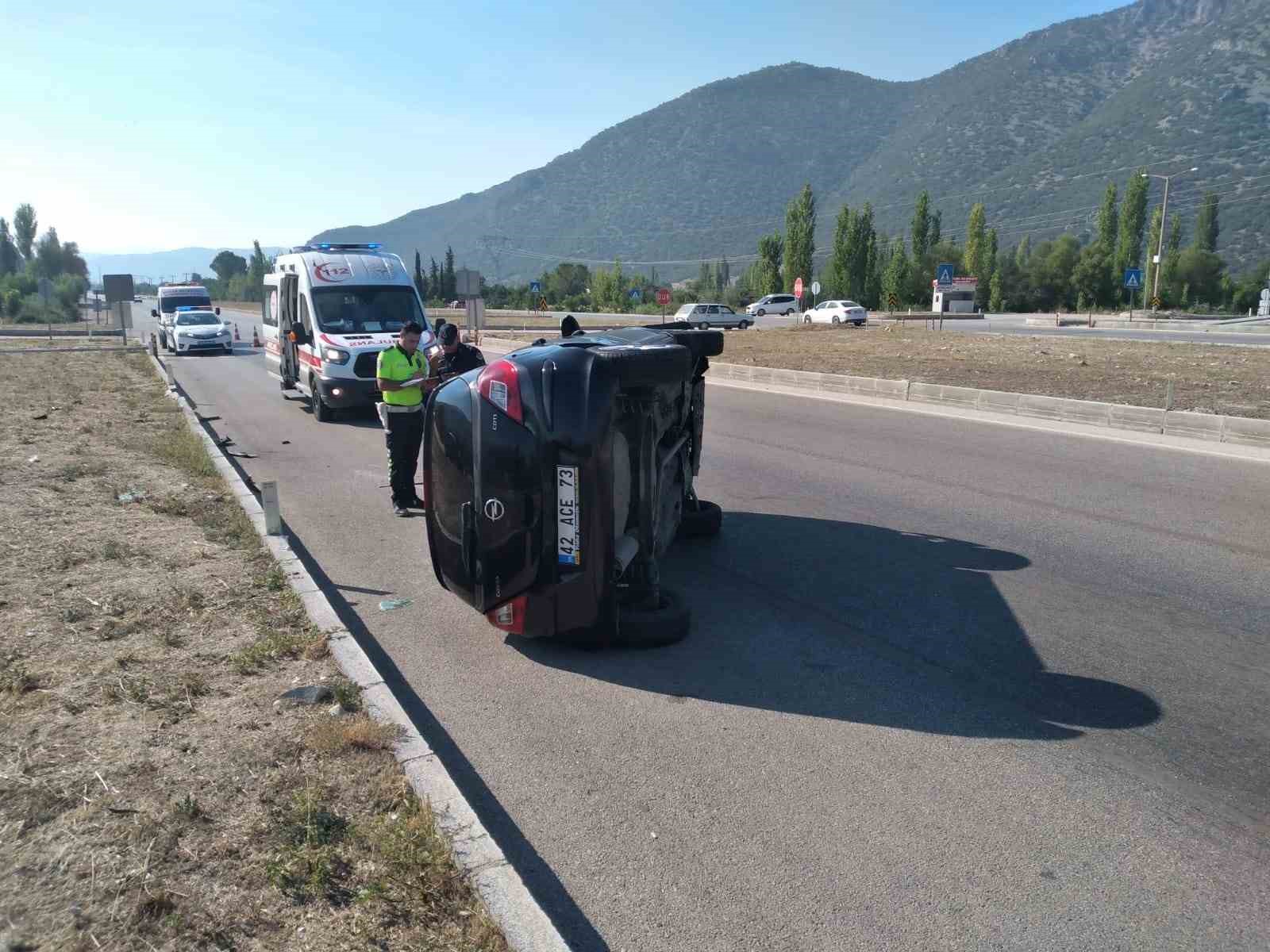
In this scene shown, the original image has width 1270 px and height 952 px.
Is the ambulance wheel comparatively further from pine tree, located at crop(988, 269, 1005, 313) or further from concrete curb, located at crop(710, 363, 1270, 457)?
pine tree, located at crop(988, 269, 1005, 313)

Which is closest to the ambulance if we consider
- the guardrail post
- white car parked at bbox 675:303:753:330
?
the guardrail post

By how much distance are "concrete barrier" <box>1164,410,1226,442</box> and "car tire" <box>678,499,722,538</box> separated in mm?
8588

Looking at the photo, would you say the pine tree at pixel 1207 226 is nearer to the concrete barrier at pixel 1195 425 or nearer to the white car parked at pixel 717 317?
the white car parked at pixel 717 317

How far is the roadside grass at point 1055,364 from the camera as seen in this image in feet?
62.1

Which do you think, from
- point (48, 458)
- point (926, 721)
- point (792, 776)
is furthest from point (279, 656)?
point (48, 458)

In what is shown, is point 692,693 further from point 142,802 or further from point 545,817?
point 142,802

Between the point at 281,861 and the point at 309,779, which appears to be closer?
the point at 281,861

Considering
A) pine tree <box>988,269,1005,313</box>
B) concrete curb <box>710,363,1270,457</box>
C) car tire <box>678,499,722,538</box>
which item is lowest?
car tire <box>678,499,722,538</box>

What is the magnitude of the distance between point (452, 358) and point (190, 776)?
6.43m

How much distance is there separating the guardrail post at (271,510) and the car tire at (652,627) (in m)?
3.77

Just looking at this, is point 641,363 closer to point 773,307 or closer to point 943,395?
point 943,395

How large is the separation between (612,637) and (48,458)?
958 cm

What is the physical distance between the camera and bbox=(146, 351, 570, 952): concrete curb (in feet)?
10.7

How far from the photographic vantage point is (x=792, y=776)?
4484mm
